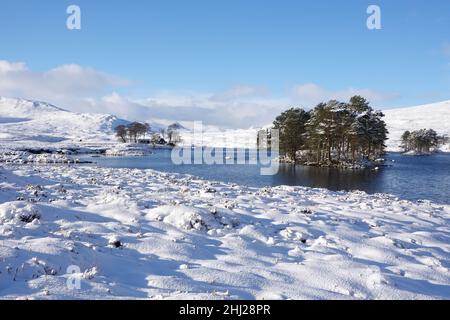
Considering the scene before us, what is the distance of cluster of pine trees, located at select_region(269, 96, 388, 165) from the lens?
6844cm

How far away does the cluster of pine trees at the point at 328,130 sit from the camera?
225 ft

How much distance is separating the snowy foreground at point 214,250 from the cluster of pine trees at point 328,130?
52890 mm

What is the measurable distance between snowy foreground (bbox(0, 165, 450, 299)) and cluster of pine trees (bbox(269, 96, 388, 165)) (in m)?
52.9

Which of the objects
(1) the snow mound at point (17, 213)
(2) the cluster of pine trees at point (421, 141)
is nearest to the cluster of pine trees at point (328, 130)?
(1) the snow mound at point (17, 213)

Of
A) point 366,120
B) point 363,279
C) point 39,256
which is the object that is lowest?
point 363,279

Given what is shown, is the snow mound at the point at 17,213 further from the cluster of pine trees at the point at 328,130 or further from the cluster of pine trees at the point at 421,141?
the cluster of pine trees at the point at 421,141

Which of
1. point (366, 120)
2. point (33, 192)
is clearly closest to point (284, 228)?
point (33, 192)

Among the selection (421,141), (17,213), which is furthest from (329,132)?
(421,141)

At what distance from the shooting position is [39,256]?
8.35 meters

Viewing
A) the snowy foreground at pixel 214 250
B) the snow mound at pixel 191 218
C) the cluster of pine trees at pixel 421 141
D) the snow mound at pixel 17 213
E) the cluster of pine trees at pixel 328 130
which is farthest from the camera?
the cluster of pine trees at pixel 421 141

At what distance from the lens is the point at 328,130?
67375 millimetres
